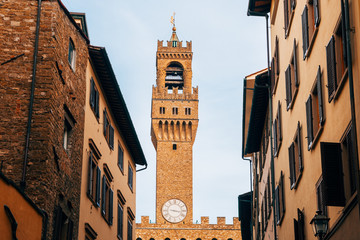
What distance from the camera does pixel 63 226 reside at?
18953mm

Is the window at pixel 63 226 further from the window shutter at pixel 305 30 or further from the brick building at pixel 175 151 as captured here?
the brick building at pixel 175 151

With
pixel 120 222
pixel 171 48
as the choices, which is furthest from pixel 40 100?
pixel 171 48

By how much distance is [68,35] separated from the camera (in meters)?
19.7

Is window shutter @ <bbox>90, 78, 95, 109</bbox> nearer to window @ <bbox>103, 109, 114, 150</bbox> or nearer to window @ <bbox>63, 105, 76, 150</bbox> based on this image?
window @ <bbox>103, 109, 114, 150</bbox>

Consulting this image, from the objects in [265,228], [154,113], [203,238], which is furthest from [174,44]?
[265,228]

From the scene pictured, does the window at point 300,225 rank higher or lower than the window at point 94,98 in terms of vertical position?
lower

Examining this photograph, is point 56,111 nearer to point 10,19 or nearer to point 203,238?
point 10,19

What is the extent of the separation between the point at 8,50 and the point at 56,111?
6.29 feet

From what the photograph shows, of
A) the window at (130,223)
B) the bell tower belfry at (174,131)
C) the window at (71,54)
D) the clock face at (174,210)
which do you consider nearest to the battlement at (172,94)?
the bell tower belfry at (174,131)

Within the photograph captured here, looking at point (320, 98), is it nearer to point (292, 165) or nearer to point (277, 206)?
point (292, 165)

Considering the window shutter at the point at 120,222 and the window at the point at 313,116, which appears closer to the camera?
the window at the point at 313,116

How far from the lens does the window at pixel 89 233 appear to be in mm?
21734

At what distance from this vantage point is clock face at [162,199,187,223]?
80.6 meters

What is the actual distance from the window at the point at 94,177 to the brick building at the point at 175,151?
56.0 meters
